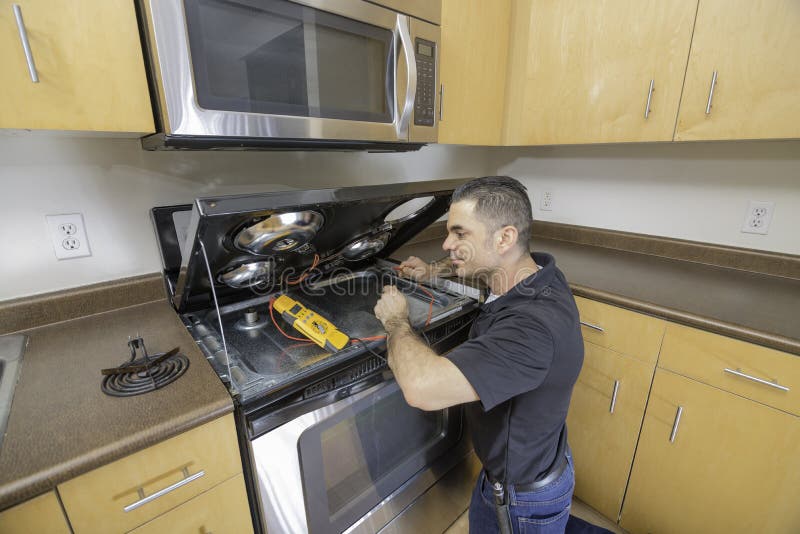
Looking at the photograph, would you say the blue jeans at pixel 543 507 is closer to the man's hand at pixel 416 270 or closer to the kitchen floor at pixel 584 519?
the kitchen floor at pixel 584 519

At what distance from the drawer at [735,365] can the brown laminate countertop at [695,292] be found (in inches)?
1.2

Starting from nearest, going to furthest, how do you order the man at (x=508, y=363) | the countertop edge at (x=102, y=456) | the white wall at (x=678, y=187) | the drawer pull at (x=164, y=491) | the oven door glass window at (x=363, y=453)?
1. the countertop edge at (x=102, y=456)
2. the drawer pull at (x=164, y=491)
3. the man at (x=508, y=363)
4. the oven door glass window at (x=363, y=453)
5. the white wall at (x=678, y=187)

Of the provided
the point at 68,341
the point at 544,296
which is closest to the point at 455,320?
the point at 544,296

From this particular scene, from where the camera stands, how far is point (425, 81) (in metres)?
1.09

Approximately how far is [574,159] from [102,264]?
2.06 meters

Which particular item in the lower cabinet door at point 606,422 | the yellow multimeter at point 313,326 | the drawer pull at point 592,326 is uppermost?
the yellow multimeter at point 313,326

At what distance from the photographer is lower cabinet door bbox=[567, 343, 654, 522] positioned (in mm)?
1226

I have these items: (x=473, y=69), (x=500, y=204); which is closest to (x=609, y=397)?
(x=500, y=204)

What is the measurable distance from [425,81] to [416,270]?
656 millimetres

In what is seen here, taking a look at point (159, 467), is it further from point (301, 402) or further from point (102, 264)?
point (102, 264)

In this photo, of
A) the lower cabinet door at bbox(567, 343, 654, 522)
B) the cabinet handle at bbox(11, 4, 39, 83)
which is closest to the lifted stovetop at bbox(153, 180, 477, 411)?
the cabinet handle at bbox(11, 4, 39, 83)

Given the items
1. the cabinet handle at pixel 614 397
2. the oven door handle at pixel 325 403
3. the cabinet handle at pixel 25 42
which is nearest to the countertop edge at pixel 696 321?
the cabinet handle at pixel 614 397

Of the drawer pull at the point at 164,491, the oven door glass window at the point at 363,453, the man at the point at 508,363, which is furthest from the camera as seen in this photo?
the oven door glass window at the point at 363,453

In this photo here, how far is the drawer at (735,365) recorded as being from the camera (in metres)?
0.93
